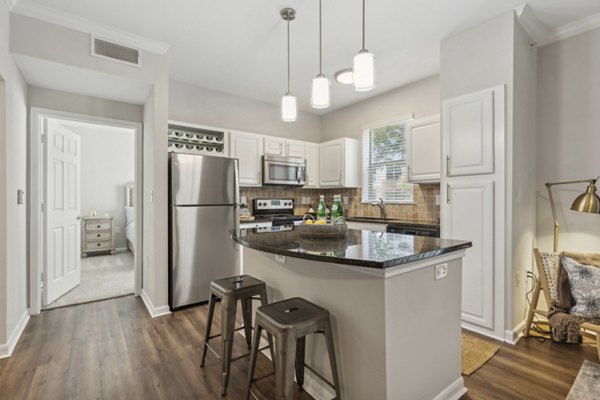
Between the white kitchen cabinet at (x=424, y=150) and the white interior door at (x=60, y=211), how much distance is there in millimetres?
4114

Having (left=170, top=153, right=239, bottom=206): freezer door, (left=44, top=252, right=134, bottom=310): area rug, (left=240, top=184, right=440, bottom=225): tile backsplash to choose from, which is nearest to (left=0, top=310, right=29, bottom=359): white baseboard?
(left=44, top=252, right=134, bottom=310): area rug

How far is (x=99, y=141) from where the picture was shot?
6520 mm

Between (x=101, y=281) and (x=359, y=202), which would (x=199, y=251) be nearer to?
(x=101, y=281)

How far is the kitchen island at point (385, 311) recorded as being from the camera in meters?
1.41

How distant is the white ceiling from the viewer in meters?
2.39

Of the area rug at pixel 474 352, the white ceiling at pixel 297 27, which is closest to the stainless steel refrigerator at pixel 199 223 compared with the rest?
the white ceiling at pixel 297 27

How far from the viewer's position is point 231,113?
450cm

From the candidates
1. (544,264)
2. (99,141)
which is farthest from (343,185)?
(99,141)

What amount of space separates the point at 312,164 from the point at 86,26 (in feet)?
10.9

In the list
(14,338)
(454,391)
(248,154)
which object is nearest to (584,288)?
(454,391)

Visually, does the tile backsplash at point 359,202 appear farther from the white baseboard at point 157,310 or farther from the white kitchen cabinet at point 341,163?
the white baseboard at point 157,310

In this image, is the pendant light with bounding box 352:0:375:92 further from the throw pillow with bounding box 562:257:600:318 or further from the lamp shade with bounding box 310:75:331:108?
the throw pillow with bounding box 562:257:600:318

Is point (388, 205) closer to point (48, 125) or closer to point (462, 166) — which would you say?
point (462, 166)

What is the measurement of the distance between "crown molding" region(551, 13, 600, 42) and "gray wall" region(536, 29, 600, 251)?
43mm
